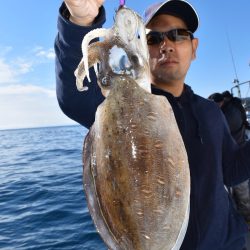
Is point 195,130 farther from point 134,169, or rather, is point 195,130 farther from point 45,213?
point 45,213

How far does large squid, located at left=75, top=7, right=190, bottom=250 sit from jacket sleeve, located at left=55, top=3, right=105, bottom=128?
1.25 ft

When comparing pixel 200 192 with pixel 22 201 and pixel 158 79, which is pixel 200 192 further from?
pixel 22 201

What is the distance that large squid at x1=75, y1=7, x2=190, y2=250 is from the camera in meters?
1.56

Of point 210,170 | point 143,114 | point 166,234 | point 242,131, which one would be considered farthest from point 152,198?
point 242,131

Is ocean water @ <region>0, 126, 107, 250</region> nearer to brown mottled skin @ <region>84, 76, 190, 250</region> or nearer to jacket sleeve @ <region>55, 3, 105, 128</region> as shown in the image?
jacket sleeve @ <region>55, 3, 105, 128</region>

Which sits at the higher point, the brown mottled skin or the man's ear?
the man's ear

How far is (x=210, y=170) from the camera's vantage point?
2766 millimetres

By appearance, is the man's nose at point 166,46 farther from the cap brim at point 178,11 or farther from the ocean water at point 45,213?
the ocean water at point 45,213

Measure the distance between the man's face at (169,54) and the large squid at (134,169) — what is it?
45.0 inches

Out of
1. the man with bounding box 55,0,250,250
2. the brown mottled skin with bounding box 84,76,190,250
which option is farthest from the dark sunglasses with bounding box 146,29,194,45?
the brown mottled skin with bounding box 84,76,190,250

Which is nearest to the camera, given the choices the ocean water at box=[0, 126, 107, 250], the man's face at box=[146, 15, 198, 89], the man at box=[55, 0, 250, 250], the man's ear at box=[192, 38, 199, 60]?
the man at box=[55, 0, 250, 250]

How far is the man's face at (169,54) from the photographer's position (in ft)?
9.12

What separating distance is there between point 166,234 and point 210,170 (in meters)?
1.31

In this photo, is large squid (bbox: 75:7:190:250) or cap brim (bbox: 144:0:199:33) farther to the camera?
cap brim (bbox: 144:0:199:33)
